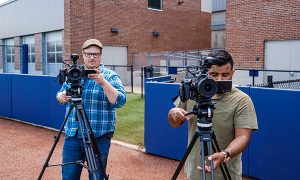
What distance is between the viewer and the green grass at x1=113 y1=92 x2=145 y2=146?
714cm

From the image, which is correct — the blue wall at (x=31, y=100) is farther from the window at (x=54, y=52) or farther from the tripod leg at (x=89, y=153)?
the window at (x=54, y=52)

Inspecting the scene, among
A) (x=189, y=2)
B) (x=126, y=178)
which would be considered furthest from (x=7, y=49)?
(x=126, y=178)

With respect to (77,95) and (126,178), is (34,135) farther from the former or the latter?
(77,95)

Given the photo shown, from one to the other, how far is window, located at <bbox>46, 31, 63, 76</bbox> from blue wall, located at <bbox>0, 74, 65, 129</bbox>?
959cm

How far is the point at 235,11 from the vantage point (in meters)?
13.9

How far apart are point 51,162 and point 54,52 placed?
15585 mm

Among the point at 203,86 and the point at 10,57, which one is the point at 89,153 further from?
the point at 10,57

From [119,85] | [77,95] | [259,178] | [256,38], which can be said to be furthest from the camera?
[256,38]

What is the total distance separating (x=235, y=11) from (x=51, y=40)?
12.8m

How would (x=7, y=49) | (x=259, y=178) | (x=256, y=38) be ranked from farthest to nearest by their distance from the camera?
(x=7, y=49)
(x=256, y=38)
(x=259, y=178)

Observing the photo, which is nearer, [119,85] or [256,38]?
[119,85]

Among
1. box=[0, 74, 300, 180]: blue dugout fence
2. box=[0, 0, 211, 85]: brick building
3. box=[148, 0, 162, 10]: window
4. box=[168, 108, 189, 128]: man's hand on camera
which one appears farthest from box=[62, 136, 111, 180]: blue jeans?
box=[148, 0, 162, 10]: window

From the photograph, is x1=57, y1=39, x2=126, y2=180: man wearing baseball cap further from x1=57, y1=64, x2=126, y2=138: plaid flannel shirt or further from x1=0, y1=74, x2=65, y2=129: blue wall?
x1=0, y1=74, x2=65, y2=129: blue wall

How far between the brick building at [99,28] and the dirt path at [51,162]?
12.1 meters
